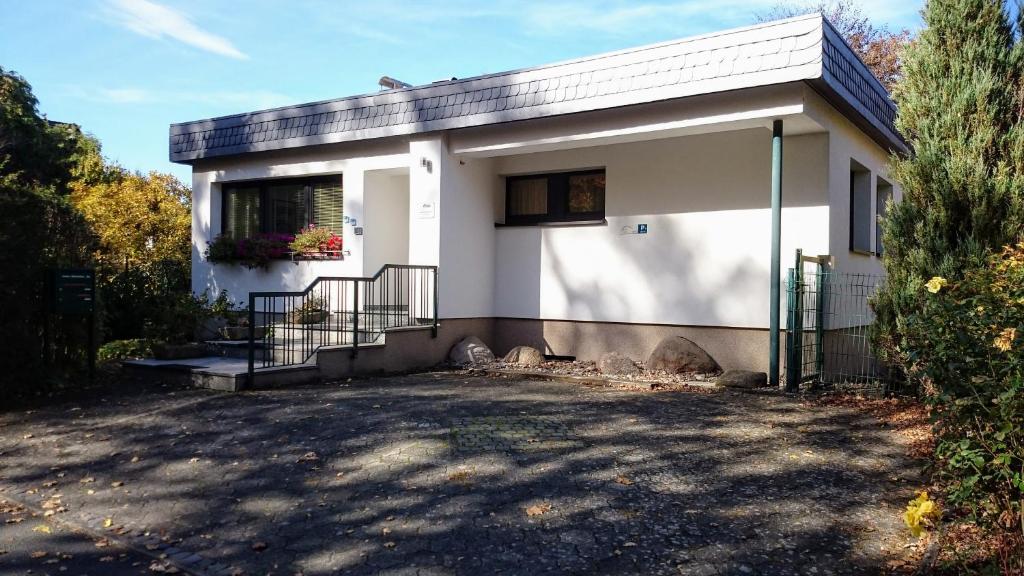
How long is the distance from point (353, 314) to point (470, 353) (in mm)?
1869

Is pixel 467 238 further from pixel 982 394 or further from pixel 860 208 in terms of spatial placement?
pixel 982 394

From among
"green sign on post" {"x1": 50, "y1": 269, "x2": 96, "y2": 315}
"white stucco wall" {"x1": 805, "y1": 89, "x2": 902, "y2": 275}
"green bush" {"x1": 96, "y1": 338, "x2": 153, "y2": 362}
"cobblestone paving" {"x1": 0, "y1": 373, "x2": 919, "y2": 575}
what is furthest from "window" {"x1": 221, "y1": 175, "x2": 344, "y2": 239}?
"white stucco wall" {"x1": 805, "y1": 89, "x2": 902, "y2": 275}

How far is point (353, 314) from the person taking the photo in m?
10.8

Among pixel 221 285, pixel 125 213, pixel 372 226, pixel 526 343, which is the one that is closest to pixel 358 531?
pixel 526 343

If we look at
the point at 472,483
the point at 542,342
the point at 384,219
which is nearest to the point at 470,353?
the point at 542,342

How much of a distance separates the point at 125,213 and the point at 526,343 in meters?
12.9

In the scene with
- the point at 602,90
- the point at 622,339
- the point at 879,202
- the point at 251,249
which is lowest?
the point at 622,339

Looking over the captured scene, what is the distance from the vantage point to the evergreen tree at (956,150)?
7523 mm

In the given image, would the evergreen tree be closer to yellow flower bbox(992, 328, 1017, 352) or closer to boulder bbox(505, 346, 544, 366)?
yellow flower bbox(992, 328, 1017, 352)

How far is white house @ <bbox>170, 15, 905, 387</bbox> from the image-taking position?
9.44 metres

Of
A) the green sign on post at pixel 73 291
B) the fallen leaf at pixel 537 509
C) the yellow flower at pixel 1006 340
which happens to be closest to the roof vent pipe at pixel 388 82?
the green sign on post at pixel 73 291

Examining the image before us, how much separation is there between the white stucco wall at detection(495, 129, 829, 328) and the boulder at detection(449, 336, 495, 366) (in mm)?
1042

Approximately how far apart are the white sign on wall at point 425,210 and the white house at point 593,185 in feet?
0.13

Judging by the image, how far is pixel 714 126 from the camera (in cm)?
962
